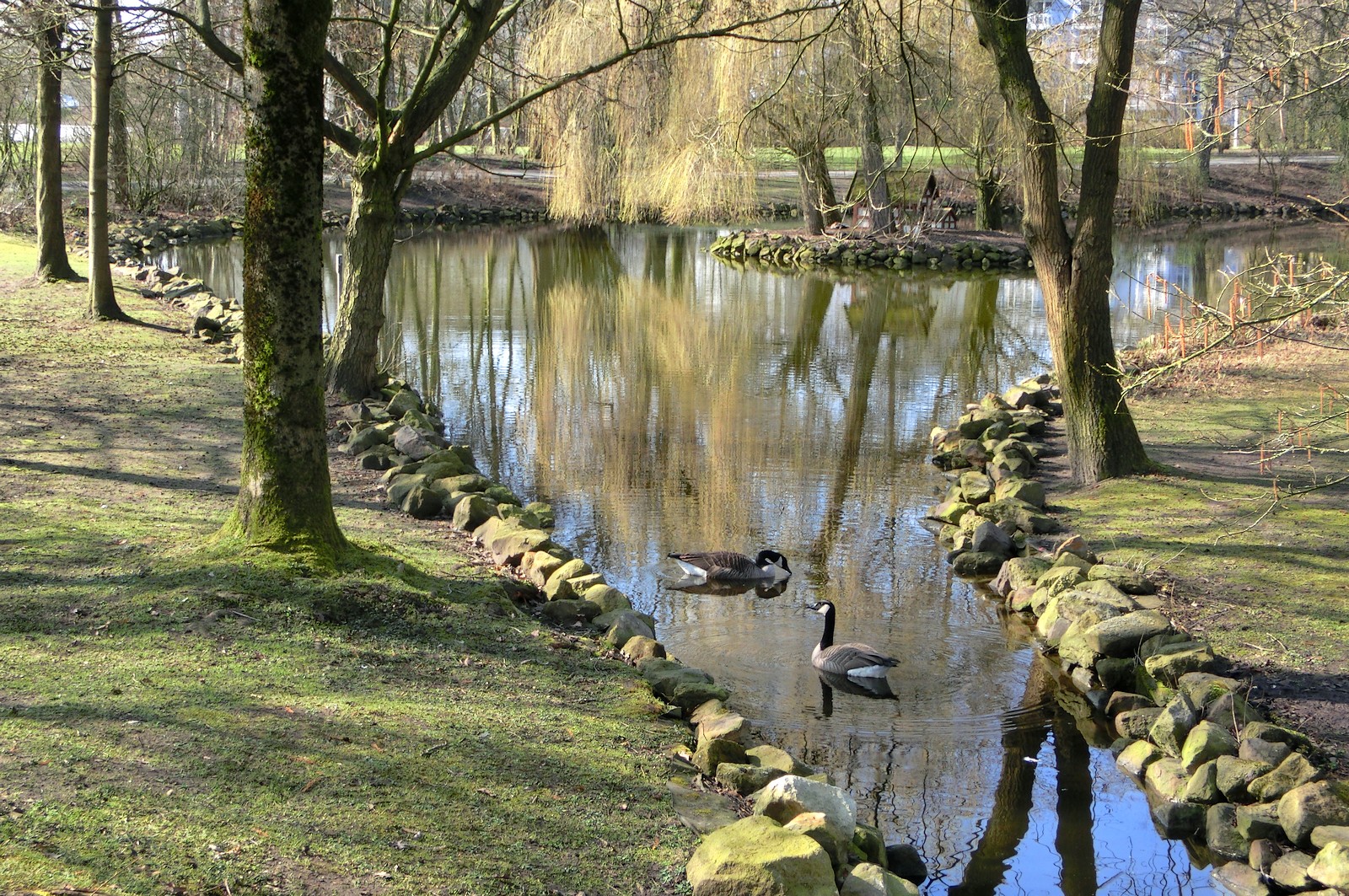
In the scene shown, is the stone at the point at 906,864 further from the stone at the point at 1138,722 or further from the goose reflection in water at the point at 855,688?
the stone at the point at 1138,722

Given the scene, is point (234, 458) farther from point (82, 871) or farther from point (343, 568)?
point (82, 871)

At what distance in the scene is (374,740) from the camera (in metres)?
4.40

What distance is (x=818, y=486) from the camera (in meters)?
10.4

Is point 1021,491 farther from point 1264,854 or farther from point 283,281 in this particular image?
point 283,281

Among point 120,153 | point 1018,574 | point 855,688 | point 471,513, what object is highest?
point 120,153

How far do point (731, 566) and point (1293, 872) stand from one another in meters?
4.00

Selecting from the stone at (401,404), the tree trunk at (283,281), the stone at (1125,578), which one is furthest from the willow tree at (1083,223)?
the stone at (401,404)

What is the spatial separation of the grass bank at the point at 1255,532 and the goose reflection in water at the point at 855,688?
71.2 inches

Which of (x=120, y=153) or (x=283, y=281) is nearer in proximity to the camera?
(x=283, y=281)

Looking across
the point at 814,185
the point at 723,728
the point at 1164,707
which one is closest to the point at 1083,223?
the point at 1164,707

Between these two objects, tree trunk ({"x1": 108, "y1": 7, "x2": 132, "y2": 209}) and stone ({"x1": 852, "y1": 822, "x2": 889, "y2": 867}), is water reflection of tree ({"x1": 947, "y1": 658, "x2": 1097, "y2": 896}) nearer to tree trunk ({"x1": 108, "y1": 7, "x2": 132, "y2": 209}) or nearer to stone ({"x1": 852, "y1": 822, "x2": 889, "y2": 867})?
stone ({"x1": 852, "y1": 822, "x2": 889, "y2": 867})

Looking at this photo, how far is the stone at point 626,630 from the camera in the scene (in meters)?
6.29

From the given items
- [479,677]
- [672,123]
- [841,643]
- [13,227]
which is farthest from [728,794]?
[13,227]

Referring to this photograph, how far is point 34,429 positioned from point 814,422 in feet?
24.3
